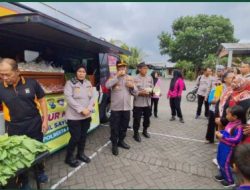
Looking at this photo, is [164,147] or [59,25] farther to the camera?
[164,147]

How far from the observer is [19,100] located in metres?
2.80

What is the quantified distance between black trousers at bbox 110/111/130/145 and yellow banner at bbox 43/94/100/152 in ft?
3.32

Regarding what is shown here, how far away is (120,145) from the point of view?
15.6ft

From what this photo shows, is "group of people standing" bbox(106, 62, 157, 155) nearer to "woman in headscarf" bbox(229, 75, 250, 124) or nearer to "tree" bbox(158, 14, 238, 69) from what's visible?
"woman in headscarf" bbox(229, 75, 250, 124)

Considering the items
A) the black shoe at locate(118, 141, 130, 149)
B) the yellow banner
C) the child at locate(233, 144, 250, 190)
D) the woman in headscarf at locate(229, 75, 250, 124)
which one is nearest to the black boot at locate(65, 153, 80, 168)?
the yellow banner

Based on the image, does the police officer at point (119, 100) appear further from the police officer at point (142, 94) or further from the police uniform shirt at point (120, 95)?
the police officer at point (142, 94)

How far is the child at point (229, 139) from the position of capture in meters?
3.21

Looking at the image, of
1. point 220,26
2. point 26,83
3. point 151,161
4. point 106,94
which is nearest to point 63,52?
point 106,94

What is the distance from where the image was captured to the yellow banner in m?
4.06

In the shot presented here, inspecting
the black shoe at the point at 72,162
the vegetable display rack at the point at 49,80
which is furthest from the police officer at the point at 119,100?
the vegetable display rack at the point at 49,80

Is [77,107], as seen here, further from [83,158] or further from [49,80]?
[49,80]

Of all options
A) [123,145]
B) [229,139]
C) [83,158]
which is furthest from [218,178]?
[83,158]

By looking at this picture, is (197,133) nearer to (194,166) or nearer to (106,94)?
(194,166)

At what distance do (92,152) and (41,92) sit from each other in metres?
1.97
